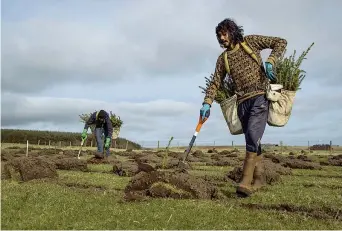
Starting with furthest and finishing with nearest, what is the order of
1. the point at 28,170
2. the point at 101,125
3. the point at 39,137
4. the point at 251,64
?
the point at 39,137 → the point at 101,125 → the point at 28,170 → the point at 251,64

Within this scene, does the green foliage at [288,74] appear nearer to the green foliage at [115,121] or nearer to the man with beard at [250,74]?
the man with beard at [250,74]

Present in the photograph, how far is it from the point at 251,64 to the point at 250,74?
6.8 inches

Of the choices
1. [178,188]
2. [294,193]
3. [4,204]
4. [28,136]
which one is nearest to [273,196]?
[294,193]

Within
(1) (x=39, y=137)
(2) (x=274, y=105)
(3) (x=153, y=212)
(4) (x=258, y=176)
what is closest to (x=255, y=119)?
(2) (x=274, y=105)

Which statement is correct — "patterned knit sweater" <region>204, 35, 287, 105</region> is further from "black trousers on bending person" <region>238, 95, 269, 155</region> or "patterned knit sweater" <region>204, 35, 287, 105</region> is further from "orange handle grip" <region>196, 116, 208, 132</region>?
"orange handle grip" <region>196, 116, 208, 132</region>

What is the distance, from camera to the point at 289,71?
8.57 m

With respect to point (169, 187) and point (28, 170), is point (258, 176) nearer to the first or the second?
point (169, 187)

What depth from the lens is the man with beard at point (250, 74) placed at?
7879 mm

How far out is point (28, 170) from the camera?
9289mm

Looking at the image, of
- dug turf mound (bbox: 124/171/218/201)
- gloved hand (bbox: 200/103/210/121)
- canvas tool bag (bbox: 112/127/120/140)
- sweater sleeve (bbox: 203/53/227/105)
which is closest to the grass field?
dug turf mound (bbox: 124/171/218/201)

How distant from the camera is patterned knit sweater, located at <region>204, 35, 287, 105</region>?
8039 mm

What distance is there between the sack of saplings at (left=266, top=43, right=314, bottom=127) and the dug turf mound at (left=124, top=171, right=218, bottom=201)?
1801mm

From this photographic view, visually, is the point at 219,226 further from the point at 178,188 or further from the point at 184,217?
the point at 178,188

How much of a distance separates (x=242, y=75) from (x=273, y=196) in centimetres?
213
